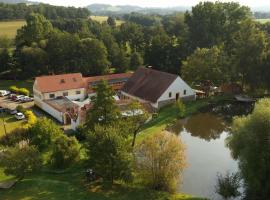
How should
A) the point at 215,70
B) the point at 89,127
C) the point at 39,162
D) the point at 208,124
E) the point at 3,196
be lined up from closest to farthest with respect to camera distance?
the point at 3,196
the point at 39,162
the point at 89,127
the point at 208,124
the point at 215,70

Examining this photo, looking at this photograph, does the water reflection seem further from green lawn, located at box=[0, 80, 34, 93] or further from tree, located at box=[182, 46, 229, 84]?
green lawn, located at box=[0, 80, 34, 93]

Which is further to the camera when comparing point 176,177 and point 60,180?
point 60,180

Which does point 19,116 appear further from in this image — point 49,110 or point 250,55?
point 250,55

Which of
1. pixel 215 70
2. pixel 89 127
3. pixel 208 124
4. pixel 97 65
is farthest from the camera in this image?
pixel 97 65

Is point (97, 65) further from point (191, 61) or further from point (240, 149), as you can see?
point (240, 149)

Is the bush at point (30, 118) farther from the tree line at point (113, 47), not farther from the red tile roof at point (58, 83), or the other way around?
the tree line at point (113, 47)

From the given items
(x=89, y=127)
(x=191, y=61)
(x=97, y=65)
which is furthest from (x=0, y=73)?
(x=89, y=127)
